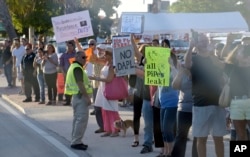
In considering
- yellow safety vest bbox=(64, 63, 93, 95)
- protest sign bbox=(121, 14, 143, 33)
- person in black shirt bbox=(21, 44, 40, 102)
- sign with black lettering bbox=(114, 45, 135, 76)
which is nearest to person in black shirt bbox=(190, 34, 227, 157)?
sign with black lettering bbox=(114, 45, 135, 76)

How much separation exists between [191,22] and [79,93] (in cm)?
2582

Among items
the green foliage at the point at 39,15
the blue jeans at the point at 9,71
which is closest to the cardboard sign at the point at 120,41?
the blue jeans at the point at 9,71

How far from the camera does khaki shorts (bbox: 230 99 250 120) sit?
817cm

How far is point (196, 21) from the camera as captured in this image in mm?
36125

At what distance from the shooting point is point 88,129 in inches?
531

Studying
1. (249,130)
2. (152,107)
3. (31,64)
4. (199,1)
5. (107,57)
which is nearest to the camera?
(249,130)

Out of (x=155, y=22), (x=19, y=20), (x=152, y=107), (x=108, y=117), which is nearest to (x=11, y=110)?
(x=108, y=117)

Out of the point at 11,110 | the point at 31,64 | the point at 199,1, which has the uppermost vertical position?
the point at 199,1

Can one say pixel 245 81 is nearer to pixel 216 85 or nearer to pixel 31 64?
pixel 216 85

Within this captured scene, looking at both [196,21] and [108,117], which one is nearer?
[108,117]

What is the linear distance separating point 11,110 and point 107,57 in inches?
246

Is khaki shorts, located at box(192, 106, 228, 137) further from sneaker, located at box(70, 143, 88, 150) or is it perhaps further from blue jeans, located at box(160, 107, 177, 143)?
sneaker, located at box(70, 143, 88, 150)

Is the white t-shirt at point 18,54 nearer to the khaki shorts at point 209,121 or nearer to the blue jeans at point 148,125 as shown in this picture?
the blue jeans at point 148,125

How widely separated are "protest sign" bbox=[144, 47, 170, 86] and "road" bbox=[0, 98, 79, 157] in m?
2.03
